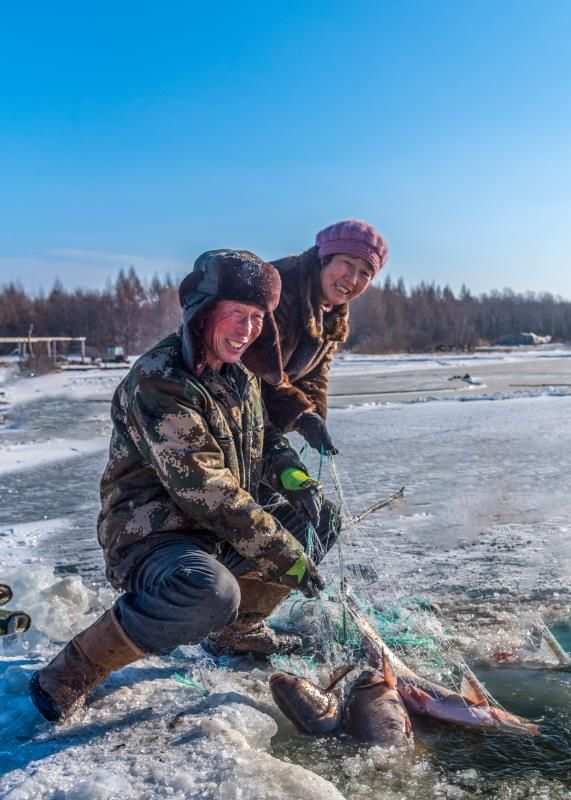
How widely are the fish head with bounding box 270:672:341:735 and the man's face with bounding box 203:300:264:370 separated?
44.7 inches

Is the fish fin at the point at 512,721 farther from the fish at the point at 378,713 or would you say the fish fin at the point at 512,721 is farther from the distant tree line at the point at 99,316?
the distant tree line at the point at 99,316

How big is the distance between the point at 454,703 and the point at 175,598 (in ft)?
3.39

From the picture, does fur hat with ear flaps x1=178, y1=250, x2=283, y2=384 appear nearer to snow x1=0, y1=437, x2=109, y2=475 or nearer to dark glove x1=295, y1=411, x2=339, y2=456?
dark glove x1=295, y1=411, x2=339, y2=456

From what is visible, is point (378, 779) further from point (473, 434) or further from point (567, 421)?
point (567, 421)

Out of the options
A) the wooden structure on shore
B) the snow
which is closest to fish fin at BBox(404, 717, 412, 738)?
the snow

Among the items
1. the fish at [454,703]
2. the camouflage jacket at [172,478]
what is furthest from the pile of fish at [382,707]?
the camouflage jacket at [172,478]

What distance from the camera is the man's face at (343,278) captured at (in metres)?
3.60

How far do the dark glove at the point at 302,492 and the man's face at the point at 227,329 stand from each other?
665 millimetres

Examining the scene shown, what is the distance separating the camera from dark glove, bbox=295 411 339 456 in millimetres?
3556

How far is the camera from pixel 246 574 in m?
2.88

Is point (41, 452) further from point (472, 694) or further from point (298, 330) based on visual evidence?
point (472, 694)

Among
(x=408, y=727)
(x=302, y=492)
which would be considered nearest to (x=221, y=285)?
(x=302, y=492)

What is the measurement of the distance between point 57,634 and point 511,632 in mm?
1994

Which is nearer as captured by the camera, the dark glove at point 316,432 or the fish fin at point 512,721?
the fish fin at point 512,721
